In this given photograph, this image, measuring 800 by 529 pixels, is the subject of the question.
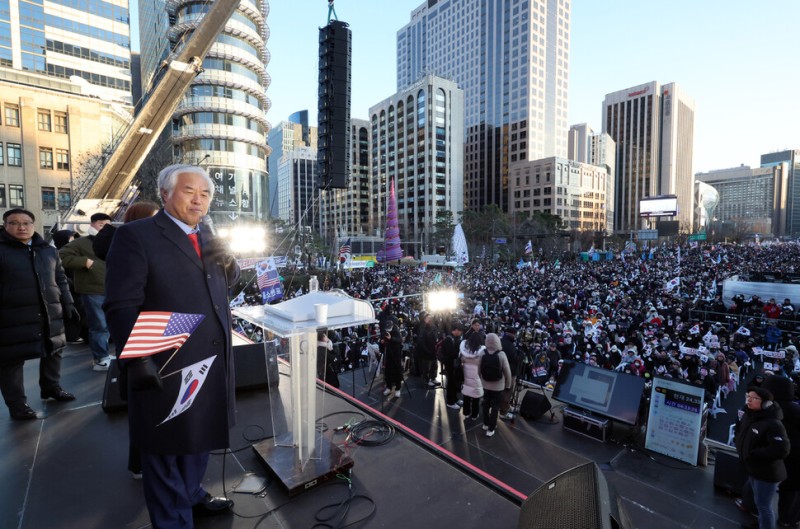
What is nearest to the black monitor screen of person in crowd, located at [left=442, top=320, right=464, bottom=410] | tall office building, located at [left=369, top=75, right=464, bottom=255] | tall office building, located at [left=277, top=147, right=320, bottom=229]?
person in crowd, located at [left=442, top=320, right=464, bottom=410]

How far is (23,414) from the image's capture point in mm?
3805

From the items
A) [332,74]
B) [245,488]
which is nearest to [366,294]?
[332,74]

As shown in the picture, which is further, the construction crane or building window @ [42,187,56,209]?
building window @ [42,187,56,209]

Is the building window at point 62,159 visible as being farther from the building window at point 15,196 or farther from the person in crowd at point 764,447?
the person in crowd at point 764,447

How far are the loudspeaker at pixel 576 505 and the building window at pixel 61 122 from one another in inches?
1870

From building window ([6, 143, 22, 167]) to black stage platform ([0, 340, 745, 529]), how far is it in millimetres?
39607

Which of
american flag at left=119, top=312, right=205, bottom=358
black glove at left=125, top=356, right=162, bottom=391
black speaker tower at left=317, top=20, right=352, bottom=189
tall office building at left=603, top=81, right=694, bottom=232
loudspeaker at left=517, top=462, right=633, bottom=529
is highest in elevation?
tall office building at left=603, top=81, right=694, bottom=232

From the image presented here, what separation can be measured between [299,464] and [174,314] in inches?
66.5

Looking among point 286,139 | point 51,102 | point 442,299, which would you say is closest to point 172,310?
point 442,299

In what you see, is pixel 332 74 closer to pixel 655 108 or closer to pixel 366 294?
pixel 366 294

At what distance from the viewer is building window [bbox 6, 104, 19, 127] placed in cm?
3250

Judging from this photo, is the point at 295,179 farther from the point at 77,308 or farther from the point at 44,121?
the point at 77,308

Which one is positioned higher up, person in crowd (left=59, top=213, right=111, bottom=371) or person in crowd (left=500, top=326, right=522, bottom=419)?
person in crowd (left=59, top=213, right=111, bottom=371)

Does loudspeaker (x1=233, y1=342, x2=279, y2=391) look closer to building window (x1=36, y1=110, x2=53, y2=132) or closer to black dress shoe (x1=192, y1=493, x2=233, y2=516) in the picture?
black dress shoe (x1=192, y1=493, x2=233, y2=516)
